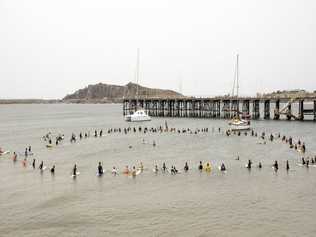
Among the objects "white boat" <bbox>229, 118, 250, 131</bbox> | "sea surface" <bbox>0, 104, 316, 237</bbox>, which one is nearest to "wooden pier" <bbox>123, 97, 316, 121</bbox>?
"white boat" <bbox>229, 118, 250, 131</bbox>

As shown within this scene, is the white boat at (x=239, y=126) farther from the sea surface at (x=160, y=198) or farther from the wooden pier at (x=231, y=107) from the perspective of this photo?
the sea surface at (x=160, y=198)

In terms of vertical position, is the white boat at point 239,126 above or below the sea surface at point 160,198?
above

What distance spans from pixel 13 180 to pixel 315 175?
86.3ft

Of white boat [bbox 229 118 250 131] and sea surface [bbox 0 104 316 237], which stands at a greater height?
white boat [bbox 229 118 250 131]

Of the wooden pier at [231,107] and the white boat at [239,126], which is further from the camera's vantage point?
the wooden pier at [231,107]

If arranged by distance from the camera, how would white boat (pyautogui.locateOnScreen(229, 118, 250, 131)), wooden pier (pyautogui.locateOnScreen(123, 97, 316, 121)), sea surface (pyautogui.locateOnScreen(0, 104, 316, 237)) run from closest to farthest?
sea surface (pyautogui.locateOnScreen(0, 104, 316, 237))
white boat (pyautogui.locateOnScreen(229, 118, 250, 131))
wooden pier (pyautogui.locateOnScreen(123, 97, 316, 121))

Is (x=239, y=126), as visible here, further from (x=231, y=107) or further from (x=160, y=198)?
(x=160, y=198)

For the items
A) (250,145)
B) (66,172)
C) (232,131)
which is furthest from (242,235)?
(232,131)

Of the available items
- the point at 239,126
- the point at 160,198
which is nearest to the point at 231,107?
the point at 239,126

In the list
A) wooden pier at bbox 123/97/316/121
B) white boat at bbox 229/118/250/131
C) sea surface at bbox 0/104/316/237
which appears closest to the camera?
sea surface at bbox 0/104/316/237

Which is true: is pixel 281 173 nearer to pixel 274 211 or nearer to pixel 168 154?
pixel 274 211

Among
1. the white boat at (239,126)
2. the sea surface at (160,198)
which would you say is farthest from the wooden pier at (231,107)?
the sea surface at (160,198)

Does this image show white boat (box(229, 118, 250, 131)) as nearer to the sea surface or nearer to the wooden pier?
the wooden pier

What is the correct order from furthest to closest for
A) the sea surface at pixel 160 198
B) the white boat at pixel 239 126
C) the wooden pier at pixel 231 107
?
the wooden pier at pixel 231 107 < the white boat at pixel 239 126 < the sea surface at pixel 160 198
